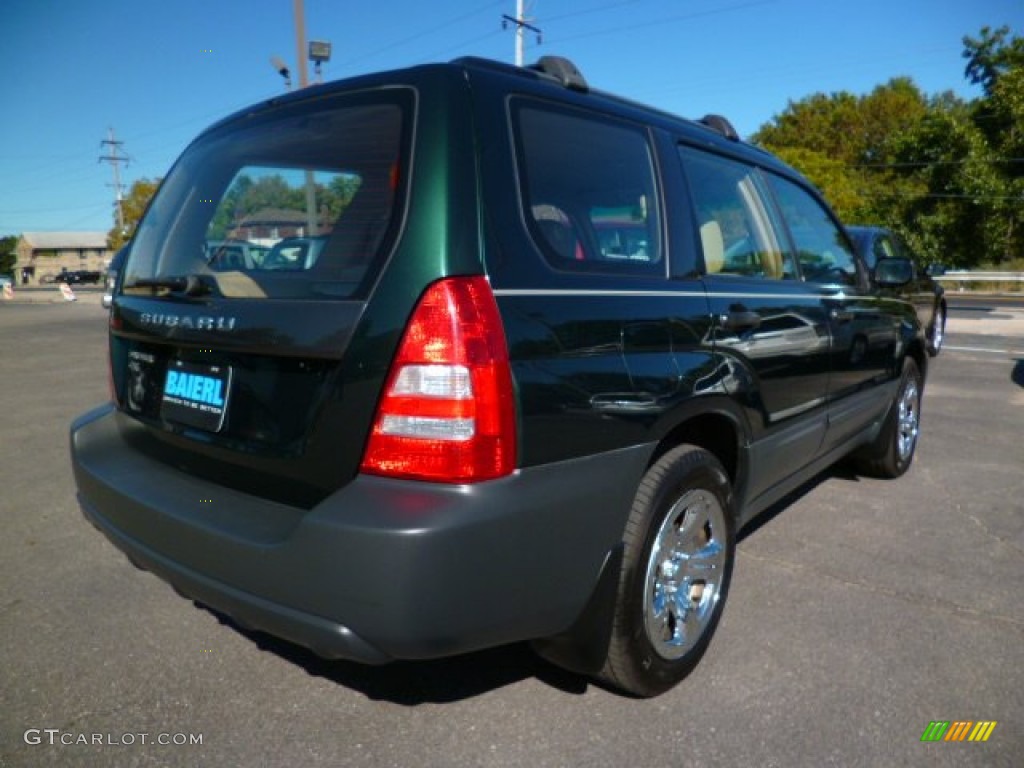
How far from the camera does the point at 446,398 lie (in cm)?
171

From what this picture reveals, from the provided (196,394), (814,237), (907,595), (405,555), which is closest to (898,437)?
(814,237)

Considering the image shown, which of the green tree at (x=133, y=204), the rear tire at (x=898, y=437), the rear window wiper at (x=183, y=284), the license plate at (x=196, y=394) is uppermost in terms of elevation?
the green tree at (x=133, y=204)

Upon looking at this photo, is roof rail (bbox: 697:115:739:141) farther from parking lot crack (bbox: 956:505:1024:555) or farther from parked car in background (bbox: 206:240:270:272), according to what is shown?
parking lot crack (bbox: 956:505:1024:555)

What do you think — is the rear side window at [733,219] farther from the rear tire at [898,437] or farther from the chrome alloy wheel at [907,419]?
the chrome alloy wheel at [907,419]

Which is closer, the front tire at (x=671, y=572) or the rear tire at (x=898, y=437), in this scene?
the front tire at (x=671, y=572)

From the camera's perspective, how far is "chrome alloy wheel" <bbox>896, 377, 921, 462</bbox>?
4.67 m

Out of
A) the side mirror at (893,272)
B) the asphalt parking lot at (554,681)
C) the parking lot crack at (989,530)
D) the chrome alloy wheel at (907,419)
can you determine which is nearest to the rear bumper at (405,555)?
the asphalt parking lot at (554,681)

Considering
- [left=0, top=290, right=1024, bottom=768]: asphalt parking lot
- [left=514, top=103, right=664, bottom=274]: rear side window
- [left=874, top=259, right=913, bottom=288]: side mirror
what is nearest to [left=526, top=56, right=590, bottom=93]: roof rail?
[left=514, top=103, right=664, bottom=274]: rear side window

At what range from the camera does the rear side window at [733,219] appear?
267 centimetres

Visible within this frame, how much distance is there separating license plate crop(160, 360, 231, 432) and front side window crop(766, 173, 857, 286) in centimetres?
251

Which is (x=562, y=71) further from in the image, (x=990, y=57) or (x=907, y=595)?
(x=990, y=57)

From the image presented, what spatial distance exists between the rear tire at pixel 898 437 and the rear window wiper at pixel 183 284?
3.89 m

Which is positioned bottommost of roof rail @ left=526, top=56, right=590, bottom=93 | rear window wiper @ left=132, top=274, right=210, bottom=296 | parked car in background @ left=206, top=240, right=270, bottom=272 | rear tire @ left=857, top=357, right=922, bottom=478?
rear tire @ left=857, top=357, right=922, bottom=478

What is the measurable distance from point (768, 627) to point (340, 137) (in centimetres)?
224
